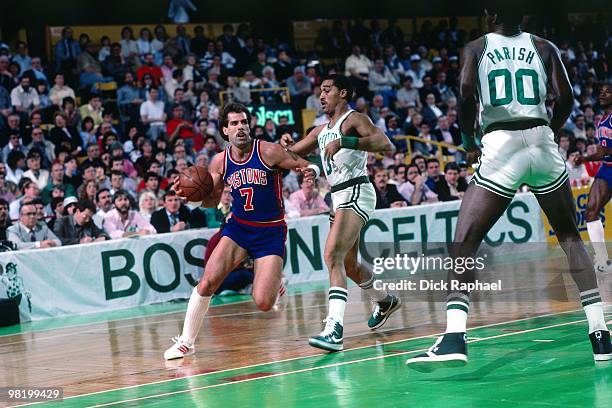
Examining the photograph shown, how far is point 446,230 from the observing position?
1886cm

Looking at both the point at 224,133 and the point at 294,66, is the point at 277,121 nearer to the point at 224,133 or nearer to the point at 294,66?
the point at 294,66

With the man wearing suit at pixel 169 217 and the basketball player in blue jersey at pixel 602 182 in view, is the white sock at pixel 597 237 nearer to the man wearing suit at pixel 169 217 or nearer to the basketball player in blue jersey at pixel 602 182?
the basketball player in blue jersey at pixel 602 182

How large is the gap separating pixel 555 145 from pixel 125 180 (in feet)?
40.8

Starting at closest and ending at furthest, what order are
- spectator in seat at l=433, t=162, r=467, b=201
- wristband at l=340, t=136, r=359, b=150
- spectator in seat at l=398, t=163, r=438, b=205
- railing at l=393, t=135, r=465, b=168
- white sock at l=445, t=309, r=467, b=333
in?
white sock at l=445, t=309, r=467, b=333 < wristband at l=340, t=136, r=359, b=150 < spectator in seat at l=398, t=163, r=438, b=205 < spectator in seat at l=433, t=162, r=467, b=201 < railing at l=393, t=135, r=465, b=168

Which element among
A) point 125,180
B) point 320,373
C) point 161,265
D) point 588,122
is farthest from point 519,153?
point 588,122

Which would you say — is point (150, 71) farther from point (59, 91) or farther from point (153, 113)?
point (59, 91)

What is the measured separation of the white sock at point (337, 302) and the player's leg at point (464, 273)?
6.96 ft

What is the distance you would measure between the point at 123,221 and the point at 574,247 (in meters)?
9.86

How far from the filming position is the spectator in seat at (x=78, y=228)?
15977mm

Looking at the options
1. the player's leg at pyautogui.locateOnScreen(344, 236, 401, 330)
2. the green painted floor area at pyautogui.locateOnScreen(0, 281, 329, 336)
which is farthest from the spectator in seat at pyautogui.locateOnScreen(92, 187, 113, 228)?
the player's leg at pyautogui.locateOnScreen(344, 236, 401, 330)

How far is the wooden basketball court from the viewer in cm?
732

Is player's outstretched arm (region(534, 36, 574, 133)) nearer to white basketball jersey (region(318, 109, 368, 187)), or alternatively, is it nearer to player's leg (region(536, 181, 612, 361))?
player's leg (region(536, 181, 612, 361))

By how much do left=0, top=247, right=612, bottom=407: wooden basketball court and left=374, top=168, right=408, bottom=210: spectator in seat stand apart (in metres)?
4.76

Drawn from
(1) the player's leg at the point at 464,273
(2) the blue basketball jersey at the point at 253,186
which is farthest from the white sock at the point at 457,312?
(2) the blue basketball jersey at the point at 253,186
